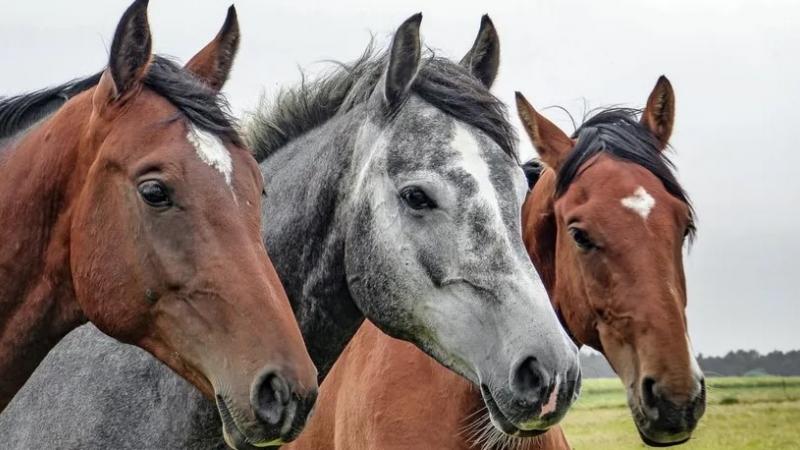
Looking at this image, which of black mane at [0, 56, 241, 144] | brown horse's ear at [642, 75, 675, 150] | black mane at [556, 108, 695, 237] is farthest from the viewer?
brown horse's ear at [642, 75, 675, 150]

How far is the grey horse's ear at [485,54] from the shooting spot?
640 cm

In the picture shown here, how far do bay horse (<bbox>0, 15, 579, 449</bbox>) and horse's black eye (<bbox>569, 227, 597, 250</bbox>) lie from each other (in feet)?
4.48

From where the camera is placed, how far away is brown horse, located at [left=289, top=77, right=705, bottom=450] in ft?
20.2

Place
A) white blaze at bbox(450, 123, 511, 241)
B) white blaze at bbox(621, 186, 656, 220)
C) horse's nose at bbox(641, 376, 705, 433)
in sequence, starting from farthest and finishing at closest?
white blaze at bbox(621, 186, 656, 220) → horse's nose at bbox(641, 376, 705, 433) → white blaze at bbox(450, 123, 511, 241)

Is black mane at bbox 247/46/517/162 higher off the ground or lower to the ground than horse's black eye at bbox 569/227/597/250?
higher

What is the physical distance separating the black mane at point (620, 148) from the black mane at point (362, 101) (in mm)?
1459

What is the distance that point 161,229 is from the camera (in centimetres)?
424

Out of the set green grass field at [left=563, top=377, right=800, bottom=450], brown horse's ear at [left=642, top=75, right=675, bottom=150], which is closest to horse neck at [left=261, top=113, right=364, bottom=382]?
brown horse's ear at [left=642, top=75, right=675, bottom=150]

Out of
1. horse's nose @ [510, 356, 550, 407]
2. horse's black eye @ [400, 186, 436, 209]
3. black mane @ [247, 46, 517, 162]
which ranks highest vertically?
black mane @ [247, 46, 517, 162]

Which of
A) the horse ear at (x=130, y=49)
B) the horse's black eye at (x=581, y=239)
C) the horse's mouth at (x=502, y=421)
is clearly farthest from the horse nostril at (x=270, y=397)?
the horse's black eye at (x=581, y=239)

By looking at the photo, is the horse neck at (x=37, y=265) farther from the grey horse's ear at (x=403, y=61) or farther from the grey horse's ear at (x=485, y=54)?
the grey horse's ear at (x=485, y=54)

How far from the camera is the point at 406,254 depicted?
518 cm

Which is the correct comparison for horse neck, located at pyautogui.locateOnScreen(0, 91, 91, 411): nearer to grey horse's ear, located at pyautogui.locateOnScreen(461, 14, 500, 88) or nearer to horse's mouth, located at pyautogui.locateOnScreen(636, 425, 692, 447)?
grey horse's ear, located at pyautogui.locateOnScreen(461, 14, 500, 88)

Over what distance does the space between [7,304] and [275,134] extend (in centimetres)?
225
